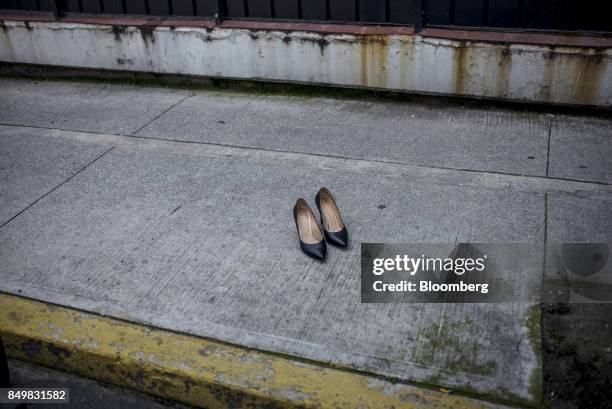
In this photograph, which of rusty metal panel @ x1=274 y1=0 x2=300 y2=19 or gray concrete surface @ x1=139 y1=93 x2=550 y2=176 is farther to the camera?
rusty metal panel @ x1=274 y1=0 x2=300 y2=19

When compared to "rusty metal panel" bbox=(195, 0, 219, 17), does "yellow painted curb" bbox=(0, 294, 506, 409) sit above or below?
below

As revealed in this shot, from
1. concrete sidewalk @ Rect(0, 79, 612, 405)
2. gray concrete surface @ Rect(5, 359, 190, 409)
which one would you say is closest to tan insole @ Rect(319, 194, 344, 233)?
concrete sidewalk @ Rect(0, 79, 612, 405)

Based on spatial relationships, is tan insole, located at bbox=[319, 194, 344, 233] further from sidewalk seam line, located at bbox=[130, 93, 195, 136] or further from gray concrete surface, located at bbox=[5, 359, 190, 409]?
sidewalk seam line, located at bbox=[130, 93, 195, 136]

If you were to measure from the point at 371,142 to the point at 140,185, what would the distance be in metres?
1.68

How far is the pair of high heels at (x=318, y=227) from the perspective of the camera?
10.6 ft

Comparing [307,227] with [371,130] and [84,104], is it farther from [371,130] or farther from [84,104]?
[84,104]

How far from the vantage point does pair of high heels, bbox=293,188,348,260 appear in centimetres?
323

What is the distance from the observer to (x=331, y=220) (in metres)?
3.41

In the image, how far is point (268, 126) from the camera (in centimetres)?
481

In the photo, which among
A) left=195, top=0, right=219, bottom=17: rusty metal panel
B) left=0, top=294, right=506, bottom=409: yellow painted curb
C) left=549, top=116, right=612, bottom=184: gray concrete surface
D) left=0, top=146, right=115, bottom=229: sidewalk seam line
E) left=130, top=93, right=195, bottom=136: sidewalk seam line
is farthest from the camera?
left=195, top=0, right=219, bottom=17: rusty metal panel

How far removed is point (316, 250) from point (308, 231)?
171 mm

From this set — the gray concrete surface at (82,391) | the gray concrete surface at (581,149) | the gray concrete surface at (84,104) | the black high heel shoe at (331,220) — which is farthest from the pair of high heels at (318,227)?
the gray concrete surface at (84,104)

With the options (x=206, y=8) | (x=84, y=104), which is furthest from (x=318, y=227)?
(x=84, y=104)

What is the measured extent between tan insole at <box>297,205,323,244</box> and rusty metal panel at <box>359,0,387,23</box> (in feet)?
7.45
